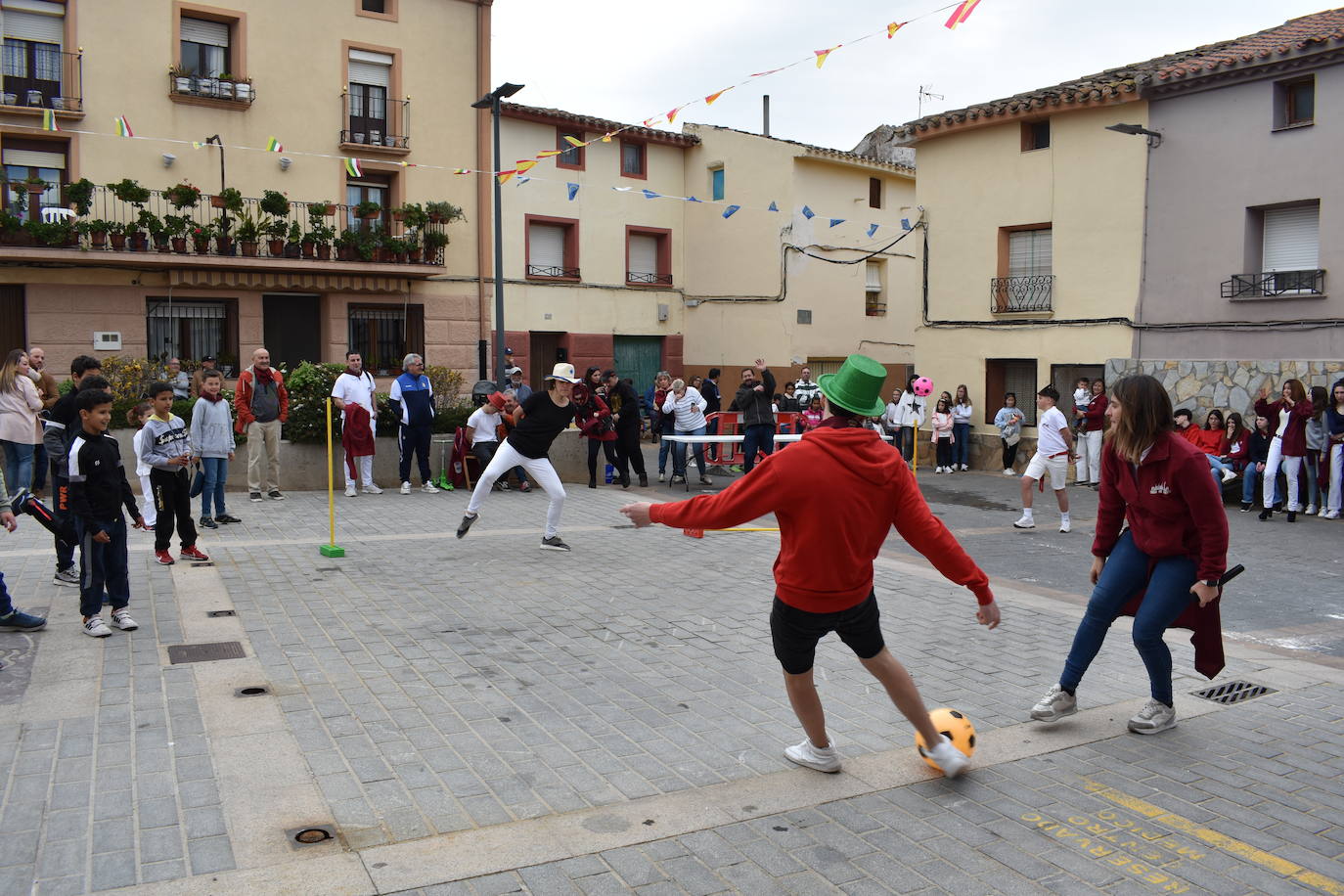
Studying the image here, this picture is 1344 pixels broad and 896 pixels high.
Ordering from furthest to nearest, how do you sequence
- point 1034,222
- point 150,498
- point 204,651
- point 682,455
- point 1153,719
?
point 1034,222
point 682,455
point 150,498
point 204,651
point 1153,719

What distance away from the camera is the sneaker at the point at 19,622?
22.4 ft

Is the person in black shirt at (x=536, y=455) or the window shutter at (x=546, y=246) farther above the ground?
the window shutter at (x=546, y=246)

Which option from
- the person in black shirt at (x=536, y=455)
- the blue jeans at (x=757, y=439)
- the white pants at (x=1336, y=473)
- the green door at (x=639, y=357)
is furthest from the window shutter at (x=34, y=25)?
the white pants at (x=1336, y=473)

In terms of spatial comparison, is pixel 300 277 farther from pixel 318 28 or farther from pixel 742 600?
pixel 742 600

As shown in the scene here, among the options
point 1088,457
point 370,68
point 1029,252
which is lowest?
point 1088,457

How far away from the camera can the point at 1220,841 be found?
4.06 metres

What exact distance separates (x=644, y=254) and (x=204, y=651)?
960 inches

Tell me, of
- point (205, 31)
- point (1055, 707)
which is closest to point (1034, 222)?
point (1055, 707)

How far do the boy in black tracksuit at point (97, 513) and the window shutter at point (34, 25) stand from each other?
60.2ft

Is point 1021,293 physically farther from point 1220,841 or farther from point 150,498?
point 1220,841

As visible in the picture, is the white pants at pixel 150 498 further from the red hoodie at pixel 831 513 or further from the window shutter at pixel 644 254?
the window shutter at pixel 644 254

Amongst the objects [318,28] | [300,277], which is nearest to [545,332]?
[300,277]

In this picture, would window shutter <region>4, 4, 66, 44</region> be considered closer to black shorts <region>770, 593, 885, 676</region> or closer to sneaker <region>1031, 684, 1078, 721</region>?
black shorts <region>770, 593, 885, 676</region>

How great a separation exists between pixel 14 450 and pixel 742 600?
7.51 meters
